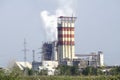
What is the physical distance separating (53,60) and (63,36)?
14.5 m

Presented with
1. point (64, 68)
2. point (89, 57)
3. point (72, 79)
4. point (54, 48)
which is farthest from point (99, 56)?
point (72, 79)

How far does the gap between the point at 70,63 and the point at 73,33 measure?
30.0 feet

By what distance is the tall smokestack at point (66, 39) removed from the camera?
14338 cm

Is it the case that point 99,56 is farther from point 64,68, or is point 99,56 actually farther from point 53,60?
point 64,68

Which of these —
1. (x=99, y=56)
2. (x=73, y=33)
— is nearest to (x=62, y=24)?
(x=73, y=33)

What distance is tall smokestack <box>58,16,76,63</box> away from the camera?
143 meters

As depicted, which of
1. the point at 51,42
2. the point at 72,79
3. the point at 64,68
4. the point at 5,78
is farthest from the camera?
the point at 51,42

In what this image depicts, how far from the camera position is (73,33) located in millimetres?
145625

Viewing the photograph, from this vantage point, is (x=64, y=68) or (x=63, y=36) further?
(x=63, y=36)

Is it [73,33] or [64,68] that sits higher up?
[73,33]

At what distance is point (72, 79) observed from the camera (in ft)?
107

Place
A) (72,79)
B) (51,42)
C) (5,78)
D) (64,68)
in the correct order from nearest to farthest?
(5,78)
(72,79)
(64,68)
(51,42)

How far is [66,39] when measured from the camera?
14325 cm

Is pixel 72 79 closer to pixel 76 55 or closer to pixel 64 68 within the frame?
pixel 64 68
